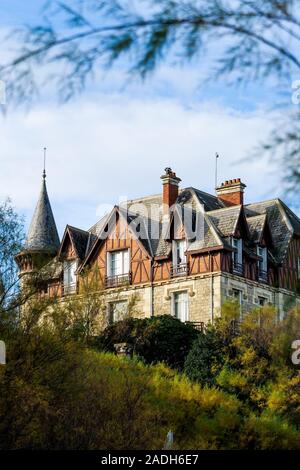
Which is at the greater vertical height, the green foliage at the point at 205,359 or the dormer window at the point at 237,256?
the dormer window at the point at 237,256

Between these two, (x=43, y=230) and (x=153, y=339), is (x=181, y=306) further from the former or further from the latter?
(x=43, y=230)

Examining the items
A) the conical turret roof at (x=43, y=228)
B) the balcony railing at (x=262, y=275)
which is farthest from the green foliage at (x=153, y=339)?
the conical turret roof at (x=43, y=228)

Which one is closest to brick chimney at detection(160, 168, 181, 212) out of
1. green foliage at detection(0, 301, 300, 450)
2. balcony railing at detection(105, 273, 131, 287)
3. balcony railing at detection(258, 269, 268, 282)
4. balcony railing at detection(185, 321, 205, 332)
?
balcony railing at detection(105, 273, 131, 287)

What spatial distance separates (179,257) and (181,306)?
209 cm

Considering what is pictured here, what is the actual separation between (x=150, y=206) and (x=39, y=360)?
22.2 metres

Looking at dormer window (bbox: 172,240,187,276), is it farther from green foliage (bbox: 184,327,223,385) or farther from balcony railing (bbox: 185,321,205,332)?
green foliage (bbox: 184,327,223,385)

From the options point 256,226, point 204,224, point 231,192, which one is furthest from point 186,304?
point 231,192

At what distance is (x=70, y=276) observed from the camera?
49750mm

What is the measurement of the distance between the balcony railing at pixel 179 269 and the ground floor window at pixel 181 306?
807 mm

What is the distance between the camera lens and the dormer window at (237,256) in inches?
1804

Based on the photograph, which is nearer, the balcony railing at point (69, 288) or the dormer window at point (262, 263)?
the dormer window at point (262, 263)

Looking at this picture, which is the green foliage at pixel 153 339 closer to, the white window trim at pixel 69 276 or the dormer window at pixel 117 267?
the dormer window at pixel 117 267

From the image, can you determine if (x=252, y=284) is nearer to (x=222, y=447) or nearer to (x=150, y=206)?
(x=150, y=206)
